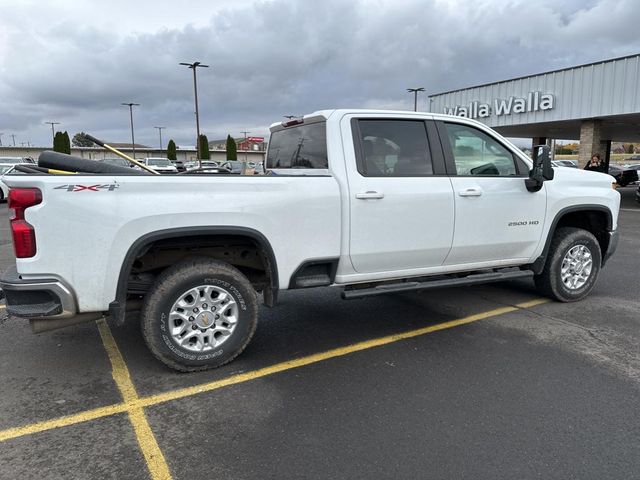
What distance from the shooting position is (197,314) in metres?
3.68

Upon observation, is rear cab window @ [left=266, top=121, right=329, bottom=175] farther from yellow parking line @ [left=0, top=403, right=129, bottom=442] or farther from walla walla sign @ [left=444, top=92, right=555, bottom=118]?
walla walla sign @ [left=444, top=92, right=555, bottom=118]

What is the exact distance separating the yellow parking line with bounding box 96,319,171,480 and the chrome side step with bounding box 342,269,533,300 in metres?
1.77

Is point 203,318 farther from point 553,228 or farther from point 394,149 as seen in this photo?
point 553,228

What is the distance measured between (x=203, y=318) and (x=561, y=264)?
3.87m

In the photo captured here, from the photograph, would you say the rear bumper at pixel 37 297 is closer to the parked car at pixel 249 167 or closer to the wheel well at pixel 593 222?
the parked car at pixel 249 167

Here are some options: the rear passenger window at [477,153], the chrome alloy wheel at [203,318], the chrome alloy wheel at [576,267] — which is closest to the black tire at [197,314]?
the chrome alloy wheel at [203,318]

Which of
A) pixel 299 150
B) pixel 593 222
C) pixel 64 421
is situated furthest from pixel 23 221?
pixel 593 222

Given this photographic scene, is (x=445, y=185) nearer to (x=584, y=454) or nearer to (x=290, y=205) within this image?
(x=290, y=205)

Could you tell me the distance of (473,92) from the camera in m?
22.1

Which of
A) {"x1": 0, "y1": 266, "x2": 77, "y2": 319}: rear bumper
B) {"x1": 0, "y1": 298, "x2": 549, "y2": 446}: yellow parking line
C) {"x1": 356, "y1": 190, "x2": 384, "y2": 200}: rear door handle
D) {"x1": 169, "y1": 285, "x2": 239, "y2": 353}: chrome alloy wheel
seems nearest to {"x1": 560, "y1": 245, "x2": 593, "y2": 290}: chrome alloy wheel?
{"x1": 0, "y1": 298, "x2": 549, "y2": 446}: yellow parking line

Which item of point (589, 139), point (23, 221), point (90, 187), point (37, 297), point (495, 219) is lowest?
point (37, 297)

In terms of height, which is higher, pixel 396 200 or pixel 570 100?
pixel 570 100

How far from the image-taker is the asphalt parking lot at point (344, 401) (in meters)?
2.67

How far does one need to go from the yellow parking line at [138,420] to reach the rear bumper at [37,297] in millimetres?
694
